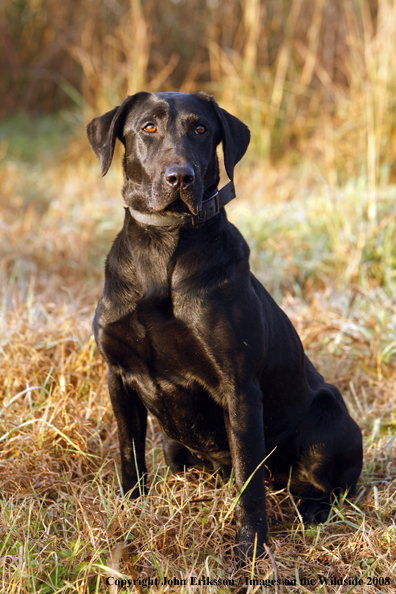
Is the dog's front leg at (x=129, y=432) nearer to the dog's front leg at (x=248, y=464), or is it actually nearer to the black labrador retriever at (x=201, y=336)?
the black labrador retriever at (x=201, y=336)

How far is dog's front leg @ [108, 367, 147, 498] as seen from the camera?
6.59ft

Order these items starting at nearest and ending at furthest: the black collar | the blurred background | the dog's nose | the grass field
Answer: the grass field, the dog's nose, the black collar, the blurred background

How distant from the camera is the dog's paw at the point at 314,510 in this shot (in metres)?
2.12

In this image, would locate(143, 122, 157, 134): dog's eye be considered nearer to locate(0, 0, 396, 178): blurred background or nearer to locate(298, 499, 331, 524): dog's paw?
locate(298, 499, 331, 524): dog's paw

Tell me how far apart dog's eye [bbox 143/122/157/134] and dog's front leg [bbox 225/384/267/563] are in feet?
3.18

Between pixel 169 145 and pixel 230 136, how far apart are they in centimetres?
32

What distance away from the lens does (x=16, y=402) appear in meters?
2.50

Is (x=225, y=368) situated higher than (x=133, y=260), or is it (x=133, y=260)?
(x=133, y=260)

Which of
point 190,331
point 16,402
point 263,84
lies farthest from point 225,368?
point 263,84

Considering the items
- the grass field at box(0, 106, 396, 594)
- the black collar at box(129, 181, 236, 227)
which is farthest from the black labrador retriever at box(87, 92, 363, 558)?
the grass field at box(0, 106, 396, 594)

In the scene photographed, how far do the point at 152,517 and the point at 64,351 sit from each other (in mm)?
1217

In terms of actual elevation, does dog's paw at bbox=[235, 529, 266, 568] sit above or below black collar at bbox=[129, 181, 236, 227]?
below

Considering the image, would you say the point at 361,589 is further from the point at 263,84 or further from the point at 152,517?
the point at 263,84

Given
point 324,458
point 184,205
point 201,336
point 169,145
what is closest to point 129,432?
point 201,336
